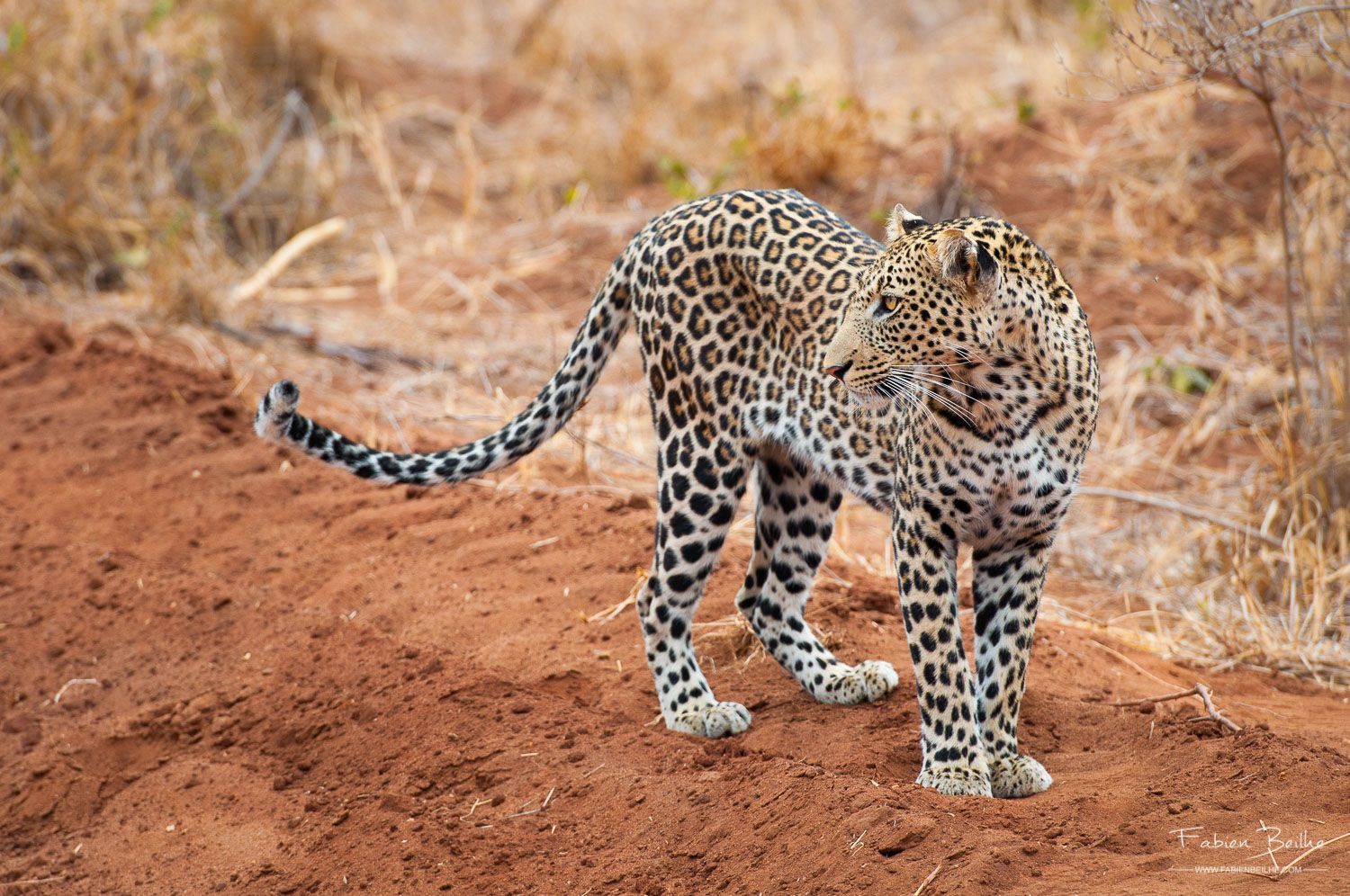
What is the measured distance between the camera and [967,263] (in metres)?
4.38

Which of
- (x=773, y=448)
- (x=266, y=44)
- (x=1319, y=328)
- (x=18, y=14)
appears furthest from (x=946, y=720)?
(x=266, y=44)

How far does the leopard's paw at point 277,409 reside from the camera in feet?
16.3

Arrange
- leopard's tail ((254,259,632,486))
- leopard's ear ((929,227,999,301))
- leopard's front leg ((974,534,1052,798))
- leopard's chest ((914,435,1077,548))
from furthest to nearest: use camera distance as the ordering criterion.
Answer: leopard's tail ((254,259,632,486)) → leopard's front leg ((974,534,1052,798)) → leopard's chest ((914,435,1077,548)) → leopard's ear ((929,227,999,301))

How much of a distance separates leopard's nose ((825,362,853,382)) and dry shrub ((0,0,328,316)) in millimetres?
6387

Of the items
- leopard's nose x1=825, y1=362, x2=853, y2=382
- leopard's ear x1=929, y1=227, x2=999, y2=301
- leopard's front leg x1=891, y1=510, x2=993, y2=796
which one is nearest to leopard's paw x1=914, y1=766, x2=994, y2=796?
leopard's front leg x1=891, y1=510, x2=993, y2=796

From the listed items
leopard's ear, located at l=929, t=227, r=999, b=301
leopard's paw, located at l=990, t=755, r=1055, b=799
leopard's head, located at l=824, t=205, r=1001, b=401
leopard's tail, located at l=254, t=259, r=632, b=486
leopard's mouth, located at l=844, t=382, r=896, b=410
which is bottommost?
leopard's paw, located at l=990, t=755, r=1055, b=799

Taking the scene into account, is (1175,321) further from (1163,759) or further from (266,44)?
(266,44)

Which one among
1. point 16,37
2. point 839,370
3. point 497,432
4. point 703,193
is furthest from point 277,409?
point 703,193

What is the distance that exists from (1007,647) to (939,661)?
254 mm

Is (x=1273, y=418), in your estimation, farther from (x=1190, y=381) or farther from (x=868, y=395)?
(x=868, y=395)

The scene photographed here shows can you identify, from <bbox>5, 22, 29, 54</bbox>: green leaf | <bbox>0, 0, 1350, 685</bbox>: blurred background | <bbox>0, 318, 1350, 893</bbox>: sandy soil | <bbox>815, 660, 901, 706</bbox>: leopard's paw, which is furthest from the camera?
<bbox>5, 22, 29, 54</bbox>: green leaf

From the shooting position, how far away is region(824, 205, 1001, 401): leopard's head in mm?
4410

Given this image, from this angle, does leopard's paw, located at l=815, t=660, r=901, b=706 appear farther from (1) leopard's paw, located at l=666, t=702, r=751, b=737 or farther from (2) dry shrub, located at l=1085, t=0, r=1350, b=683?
(2) dry shrub, located at l=1085, t=0, r=1350, b=683

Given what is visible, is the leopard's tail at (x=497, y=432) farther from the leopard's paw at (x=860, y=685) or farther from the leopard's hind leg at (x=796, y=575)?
the leopard's paw at (x=860, y=685)
